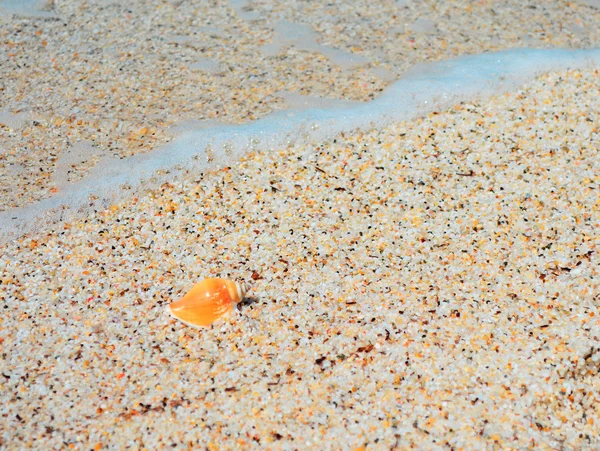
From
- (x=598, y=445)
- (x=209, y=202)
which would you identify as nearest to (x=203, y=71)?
(x=209, y=202)

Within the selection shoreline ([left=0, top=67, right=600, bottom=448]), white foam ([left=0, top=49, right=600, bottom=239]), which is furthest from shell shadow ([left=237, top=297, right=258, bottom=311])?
white foam ([left=0, top=49, right=600, bottom=239])

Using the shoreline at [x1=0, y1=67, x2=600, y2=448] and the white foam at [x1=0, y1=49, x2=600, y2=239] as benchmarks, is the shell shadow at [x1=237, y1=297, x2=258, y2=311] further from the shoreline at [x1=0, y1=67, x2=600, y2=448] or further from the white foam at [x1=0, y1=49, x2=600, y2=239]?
the white foam at [x1=0, y1=49, x2=600, y2=239]

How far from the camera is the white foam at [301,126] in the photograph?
315 cm

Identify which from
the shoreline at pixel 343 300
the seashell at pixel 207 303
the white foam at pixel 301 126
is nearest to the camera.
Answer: the shoreline at pixel 343 300

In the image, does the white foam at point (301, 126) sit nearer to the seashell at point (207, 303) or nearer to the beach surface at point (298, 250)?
the beach surface at point (298, 250)

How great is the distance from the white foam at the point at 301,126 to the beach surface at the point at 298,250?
5cm

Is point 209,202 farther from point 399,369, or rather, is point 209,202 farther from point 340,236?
point 399,369

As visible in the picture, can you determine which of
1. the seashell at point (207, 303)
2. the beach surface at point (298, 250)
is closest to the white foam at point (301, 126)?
the beach surface at point (298, 250)

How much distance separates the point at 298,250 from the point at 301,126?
0.91 meters

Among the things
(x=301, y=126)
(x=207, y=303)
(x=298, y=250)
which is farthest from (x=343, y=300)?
(x=301, y=126)

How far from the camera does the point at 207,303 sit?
2531 millimetres

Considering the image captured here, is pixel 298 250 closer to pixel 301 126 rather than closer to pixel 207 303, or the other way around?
pixel 207 303

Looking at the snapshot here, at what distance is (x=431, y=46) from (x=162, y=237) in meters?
2.31

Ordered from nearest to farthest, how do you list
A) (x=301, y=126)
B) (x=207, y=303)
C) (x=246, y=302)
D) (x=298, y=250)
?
(x=207, y=303) → (x=246, y=302) → (x=298, y=250) → (x=301, y=126)
